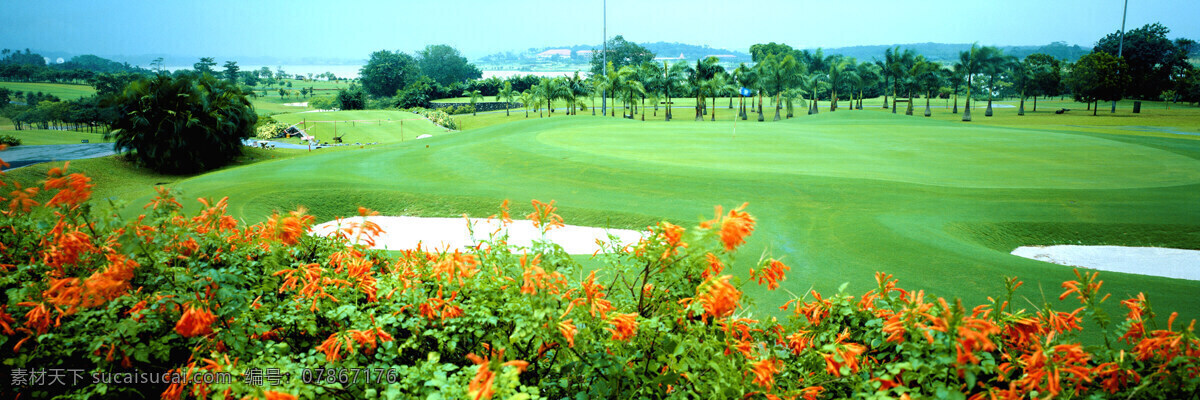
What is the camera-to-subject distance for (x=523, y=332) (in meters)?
2.74

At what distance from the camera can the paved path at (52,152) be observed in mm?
17438

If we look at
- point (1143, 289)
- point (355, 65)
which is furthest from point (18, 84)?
point (355, 65)

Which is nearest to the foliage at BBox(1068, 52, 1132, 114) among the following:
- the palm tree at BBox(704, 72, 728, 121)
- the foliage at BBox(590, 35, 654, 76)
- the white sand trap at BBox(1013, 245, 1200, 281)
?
the palm tree at BBox(704, 72, 728, 121)

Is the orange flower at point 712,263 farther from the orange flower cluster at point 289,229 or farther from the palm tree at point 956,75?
the palm tree at point 956,75

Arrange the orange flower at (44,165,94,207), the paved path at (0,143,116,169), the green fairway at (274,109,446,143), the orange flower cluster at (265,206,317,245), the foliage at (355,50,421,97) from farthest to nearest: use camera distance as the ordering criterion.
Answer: the foliage at (355,50,421,97) < the green fairway at (274,109,446,143) < the paved path at (0,143,116,169) < the orange flower cluster at (265,206,317,245) < the orange flower at (44,165,94,207)

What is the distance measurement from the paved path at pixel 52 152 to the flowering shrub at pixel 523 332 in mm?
18568

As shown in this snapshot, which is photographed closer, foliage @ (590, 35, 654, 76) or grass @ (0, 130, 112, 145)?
grass @ (0, 130, 112, 145)

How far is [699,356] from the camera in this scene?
2.86 meters

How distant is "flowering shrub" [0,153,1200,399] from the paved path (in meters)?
18.6

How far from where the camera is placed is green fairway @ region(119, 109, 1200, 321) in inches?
366

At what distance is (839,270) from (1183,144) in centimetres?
2113

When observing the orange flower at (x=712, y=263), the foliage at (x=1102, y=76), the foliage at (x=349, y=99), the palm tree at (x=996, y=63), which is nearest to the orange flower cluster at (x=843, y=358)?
the orange flower at (x=712, y=263)

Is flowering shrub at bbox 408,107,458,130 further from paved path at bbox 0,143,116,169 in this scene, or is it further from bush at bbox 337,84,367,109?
paved path at bbox 0,143,116,169

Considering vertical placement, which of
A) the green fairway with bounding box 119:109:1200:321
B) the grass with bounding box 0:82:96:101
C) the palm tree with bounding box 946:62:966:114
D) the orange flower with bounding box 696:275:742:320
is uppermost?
the palm tree with bounding box 946:62:966:114
